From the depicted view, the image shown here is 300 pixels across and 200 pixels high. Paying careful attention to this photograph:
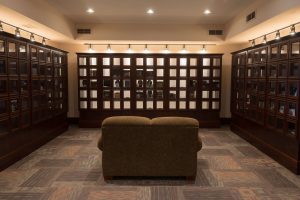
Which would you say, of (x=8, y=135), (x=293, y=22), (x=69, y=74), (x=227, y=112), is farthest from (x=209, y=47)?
(x=8, y=135)

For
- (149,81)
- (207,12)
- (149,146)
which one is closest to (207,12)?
(207,12)

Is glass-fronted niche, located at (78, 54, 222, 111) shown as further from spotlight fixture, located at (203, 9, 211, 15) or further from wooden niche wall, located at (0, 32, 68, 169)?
spotlight fixture, located at (203, 9, 211, 15)

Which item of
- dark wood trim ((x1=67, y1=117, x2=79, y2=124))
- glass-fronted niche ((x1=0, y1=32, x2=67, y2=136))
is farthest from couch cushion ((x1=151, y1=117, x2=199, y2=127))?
dark wood trim ((x1=67, y1=117, x2=79, y2=124))

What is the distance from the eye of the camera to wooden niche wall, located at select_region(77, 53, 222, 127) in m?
6.41

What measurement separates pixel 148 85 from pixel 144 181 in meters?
3.69

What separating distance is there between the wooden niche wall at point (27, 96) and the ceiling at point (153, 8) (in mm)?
1044

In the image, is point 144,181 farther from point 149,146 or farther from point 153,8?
point 153,8

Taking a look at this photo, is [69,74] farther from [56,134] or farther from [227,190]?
[227,190]

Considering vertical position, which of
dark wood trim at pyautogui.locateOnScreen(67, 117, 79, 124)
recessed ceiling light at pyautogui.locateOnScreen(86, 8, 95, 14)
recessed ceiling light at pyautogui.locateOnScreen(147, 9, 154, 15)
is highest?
recessed ceiling light at pyautogui.locateOnScreen(86, 8, 95, 14)

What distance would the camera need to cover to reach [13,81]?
147 inches

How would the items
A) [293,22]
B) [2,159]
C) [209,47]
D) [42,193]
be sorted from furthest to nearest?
[209,47], [293,22], [2,159], [42,193]

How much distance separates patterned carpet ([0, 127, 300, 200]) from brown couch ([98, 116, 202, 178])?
19 cm

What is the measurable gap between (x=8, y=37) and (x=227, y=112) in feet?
19.2

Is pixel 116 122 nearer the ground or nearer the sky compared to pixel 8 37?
nearer the ground
